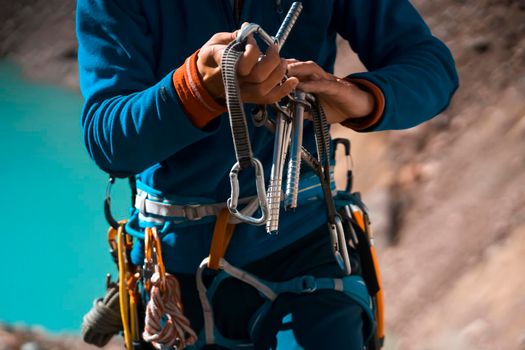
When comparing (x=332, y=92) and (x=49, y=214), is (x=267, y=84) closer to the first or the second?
(x=332, y=92)

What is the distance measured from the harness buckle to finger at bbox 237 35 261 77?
0.56m

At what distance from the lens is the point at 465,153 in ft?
12.4

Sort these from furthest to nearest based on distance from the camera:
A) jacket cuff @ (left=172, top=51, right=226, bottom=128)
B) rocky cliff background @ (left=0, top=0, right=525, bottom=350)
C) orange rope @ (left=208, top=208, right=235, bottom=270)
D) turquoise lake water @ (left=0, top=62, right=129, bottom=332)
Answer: turquoise lake water @ (left=0, top=62, right=129, bottom=332) → rocky cliff background @ (left=0, top=0, right=525, bottom=350) → orange rope @ (left=208, top=208, right=235, bottom=270) → jacket cuff @ (left=172, top=51, right=226, bottom=128)

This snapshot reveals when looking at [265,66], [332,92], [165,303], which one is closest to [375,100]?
[332,92]

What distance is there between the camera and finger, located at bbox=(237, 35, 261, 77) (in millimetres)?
1212

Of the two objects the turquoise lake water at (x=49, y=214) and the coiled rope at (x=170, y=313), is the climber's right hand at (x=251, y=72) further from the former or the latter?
the turquoise lake water at (x=49, y=214)

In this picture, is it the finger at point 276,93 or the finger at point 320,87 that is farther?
the finger at point 320,87

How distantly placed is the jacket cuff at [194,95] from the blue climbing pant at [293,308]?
0.48 meters

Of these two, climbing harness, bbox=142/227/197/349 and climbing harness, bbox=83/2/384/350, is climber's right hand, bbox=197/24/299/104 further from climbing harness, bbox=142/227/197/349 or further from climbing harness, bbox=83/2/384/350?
climbing harness, bbox=142/227/197/349

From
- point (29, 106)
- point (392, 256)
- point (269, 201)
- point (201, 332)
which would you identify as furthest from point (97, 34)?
point (29, 106)

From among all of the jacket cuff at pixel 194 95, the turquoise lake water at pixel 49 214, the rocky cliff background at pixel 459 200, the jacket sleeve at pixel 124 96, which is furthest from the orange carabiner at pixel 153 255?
the turquoise lake water at pixel 49 214

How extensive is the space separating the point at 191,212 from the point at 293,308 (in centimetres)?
28

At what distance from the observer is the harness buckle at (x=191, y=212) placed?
175 cm

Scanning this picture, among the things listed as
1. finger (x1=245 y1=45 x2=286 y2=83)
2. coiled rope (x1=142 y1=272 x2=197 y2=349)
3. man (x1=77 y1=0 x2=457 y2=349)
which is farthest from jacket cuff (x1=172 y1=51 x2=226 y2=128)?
coiled rope (x1=142 y1=272 x2=197 y2=349)
